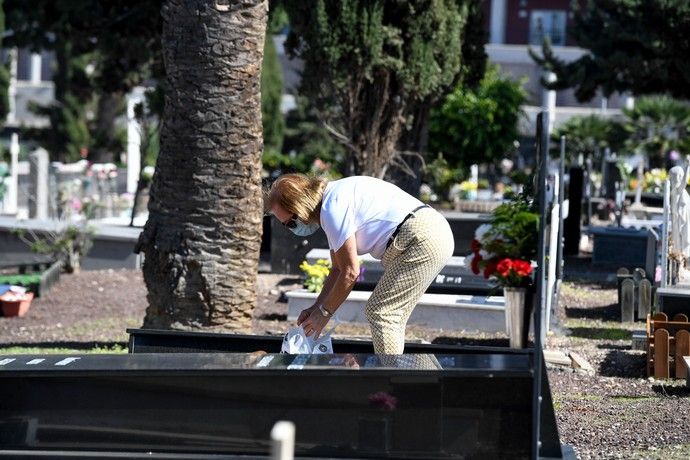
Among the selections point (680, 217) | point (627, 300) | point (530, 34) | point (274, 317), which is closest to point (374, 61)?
point (274, 317)

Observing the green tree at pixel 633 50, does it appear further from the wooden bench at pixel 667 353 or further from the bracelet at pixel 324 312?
the bracelet at pixel 324 312

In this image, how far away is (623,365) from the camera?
Answer: 30.0 feet

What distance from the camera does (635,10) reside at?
19.6m

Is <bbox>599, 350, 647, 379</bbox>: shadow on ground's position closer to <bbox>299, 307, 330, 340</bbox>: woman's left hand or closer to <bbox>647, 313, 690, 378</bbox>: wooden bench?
<bbox>647, 313, 690, 378</bbox>: wooden bench

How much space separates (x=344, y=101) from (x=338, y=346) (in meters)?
9.59

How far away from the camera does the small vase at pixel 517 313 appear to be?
8.07 m

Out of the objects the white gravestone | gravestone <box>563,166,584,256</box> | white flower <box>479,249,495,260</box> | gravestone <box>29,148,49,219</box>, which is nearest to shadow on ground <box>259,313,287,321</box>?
the white gravestone

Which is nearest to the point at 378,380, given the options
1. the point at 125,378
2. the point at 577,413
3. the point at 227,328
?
the point at 125,378

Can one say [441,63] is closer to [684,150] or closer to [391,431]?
[391,431]

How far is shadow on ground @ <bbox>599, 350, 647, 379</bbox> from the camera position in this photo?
347 inches

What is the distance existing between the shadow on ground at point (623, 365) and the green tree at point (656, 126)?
22020 millimetres

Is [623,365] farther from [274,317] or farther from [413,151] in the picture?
[413,151]

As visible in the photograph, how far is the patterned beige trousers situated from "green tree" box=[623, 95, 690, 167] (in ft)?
85.1

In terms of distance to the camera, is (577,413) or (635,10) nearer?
(577,413)
